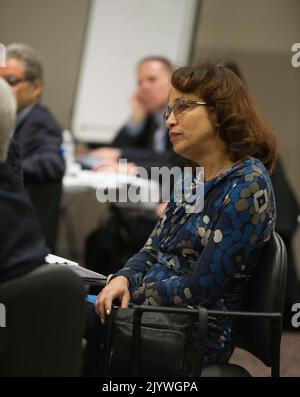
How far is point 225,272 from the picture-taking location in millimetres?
1811

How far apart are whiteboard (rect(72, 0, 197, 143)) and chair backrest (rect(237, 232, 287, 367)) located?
325 cm

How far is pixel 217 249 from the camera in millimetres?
1808

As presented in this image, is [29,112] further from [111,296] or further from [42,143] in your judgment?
[111,296]

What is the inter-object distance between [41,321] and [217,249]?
0.57 metres

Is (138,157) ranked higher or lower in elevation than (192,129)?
lower

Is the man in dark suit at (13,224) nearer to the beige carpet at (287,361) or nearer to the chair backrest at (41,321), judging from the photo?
the chair backrest at (41,321)

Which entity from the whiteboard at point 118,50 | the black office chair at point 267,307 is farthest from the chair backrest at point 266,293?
the whiteboard at point 118,50

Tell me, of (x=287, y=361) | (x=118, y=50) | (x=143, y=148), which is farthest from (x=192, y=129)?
(x=118, y=50)

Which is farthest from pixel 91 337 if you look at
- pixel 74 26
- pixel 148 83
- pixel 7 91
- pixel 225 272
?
pixel 74 26

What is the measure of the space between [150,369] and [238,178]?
55cm

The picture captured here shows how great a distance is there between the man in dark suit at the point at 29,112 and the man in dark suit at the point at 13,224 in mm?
1718

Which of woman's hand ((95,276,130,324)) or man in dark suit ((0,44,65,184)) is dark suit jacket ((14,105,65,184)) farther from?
woman's hand ((95,276,130,324))

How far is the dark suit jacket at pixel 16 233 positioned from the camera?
1.38 metres

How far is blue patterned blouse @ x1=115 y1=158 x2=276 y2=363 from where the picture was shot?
1.81 meters
